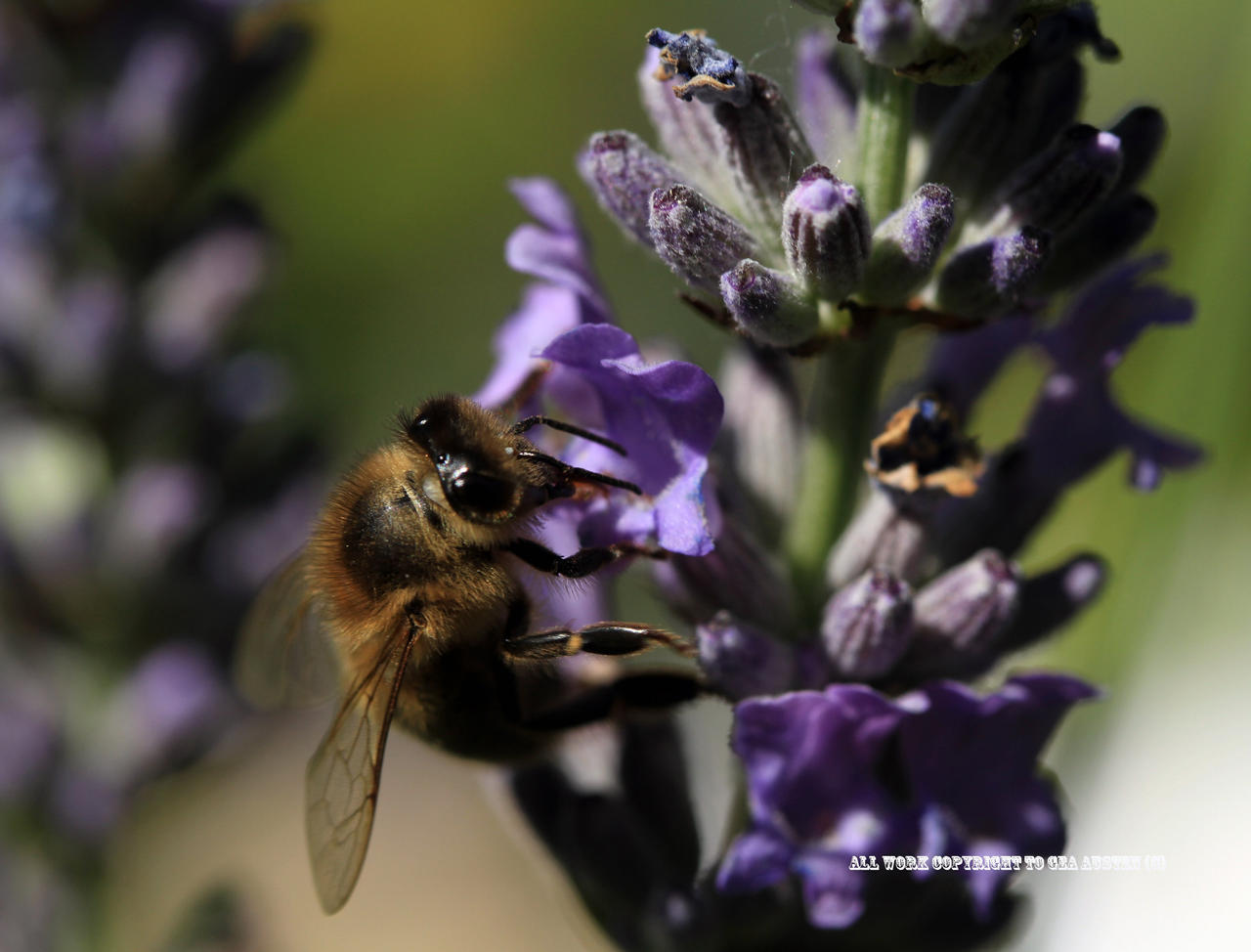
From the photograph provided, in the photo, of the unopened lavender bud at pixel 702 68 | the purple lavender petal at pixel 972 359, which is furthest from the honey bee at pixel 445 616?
the purple lavender petal at pixel 972 359

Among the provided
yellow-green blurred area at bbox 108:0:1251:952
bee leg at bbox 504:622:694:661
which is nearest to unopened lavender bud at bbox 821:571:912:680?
bee leg at bbox 504:622:694:661

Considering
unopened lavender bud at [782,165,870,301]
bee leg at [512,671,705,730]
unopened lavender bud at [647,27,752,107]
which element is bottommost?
bee leg at [512,671,705,730]

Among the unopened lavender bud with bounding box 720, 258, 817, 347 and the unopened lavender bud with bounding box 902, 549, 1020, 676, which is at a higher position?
the unopened lavender bud with bounding box 720, 258, 817, 347

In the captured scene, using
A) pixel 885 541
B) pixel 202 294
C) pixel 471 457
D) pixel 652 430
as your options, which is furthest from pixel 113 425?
pixel 885 541

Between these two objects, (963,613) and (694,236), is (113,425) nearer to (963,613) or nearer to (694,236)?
(694,236)

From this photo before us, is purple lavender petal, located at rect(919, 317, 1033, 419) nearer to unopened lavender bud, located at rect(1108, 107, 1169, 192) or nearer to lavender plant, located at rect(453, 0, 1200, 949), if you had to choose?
lavender plant, located at rect(453, 0, 1200, 949)

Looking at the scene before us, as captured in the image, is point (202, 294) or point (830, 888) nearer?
point (830, 888)

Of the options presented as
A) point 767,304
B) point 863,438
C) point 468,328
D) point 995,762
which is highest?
point 767,304
